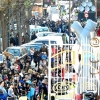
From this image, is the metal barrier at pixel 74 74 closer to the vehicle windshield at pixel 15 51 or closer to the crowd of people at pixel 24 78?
the crowd of people at pixel 24 78

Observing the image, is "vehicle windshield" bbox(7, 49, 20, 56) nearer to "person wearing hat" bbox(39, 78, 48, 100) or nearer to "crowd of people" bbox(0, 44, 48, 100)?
"crowd of people" bbox(0, 44, 48, 100)

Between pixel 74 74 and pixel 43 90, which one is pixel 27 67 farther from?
pixel 74 74

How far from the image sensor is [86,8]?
5481 cm

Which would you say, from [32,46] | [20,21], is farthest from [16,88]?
[20,21]

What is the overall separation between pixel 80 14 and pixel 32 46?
2347 cm

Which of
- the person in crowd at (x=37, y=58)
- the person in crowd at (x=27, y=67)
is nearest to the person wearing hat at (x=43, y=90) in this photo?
the person in crowd at (x=27, y=67)

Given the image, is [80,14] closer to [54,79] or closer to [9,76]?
[9,76]

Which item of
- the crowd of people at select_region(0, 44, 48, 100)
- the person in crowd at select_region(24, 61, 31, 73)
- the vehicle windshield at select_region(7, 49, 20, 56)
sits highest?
the crowd of people at select_region(0, 44, 48, 100)

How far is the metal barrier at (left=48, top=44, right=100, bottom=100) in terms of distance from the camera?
54.9ft

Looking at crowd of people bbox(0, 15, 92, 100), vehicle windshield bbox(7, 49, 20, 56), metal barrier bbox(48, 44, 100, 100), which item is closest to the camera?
metal barrier bbox(48, 44, 100, 100)

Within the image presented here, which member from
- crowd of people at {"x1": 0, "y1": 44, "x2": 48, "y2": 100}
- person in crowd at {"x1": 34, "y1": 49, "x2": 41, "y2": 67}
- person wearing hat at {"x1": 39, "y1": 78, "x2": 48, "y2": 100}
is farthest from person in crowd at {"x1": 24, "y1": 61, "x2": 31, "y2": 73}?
person wearing hat at {"x1": 39, "y1": 78, "x2": 48, "y2": 100}

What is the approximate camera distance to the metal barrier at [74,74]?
659 inches

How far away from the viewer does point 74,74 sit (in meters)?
17.2

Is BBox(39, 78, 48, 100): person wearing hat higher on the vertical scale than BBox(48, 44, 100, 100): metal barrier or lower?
lower
